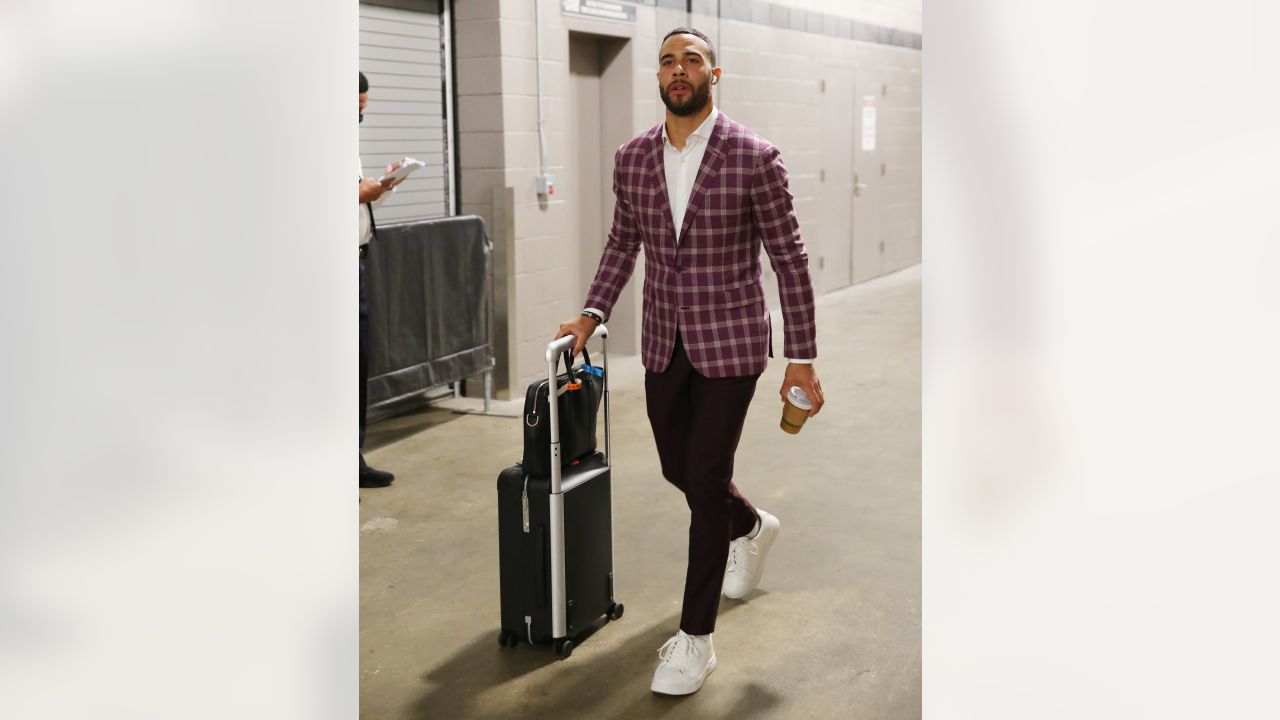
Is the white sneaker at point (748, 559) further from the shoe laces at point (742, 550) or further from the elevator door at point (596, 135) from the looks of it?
the elevator door at point (596, 135)

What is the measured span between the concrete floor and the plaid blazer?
823 mm

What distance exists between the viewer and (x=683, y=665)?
3.02 metres

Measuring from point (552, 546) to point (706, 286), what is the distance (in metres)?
0.79

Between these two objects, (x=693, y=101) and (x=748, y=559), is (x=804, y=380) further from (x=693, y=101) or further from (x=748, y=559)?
(x=748, y=559)

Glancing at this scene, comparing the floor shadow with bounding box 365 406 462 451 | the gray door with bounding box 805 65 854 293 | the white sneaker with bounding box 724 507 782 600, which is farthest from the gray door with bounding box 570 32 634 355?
the white sneaker with bounding box 724 507 782 600

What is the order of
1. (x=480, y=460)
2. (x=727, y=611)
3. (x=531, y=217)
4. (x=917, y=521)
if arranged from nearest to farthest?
(x=727, y=611)
(x=917, y=521)
(x=480, y=460)
(x=531, y=217)

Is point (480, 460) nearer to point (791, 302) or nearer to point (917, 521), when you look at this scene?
point (917, 521)

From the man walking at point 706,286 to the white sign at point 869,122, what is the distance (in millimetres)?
9621

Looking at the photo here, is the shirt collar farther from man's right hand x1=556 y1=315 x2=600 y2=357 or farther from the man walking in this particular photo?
man's right hand x1=556 y1=315 x2=600 y2=357

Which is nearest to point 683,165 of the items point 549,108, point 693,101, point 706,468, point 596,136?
point 693,101
